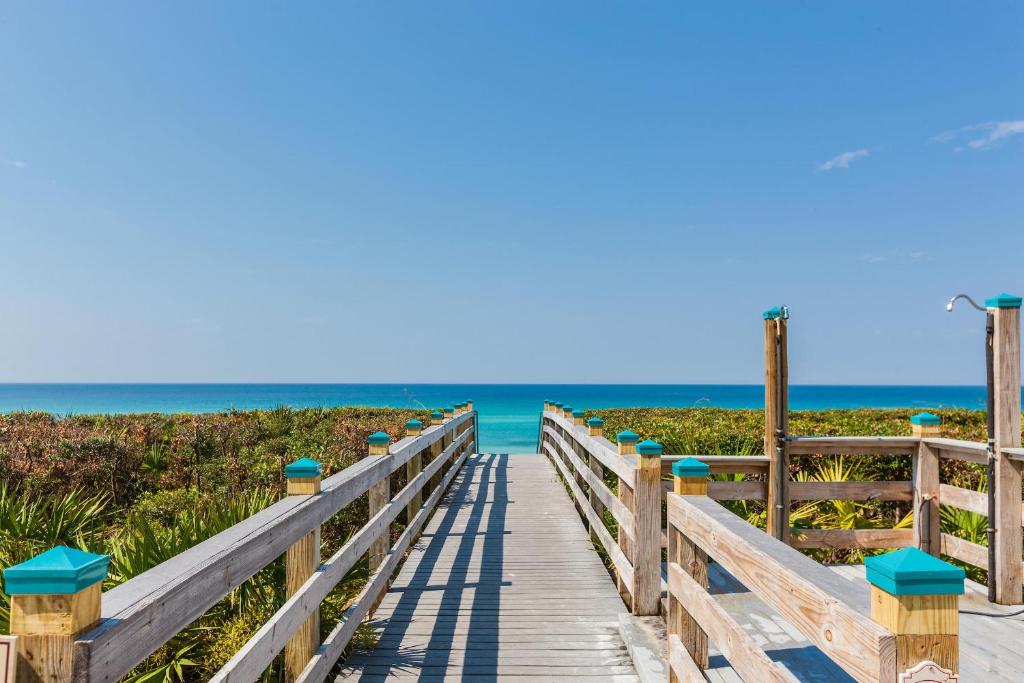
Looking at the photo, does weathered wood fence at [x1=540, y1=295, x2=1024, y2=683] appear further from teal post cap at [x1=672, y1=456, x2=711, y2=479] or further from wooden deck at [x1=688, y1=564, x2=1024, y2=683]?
wooden deck at [x1=688, y1=564, x2=1024, y2=683]

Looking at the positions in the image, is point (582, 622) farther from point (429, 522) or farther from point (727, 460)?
point (429, 522)

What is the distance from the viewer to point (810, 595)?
174 cm

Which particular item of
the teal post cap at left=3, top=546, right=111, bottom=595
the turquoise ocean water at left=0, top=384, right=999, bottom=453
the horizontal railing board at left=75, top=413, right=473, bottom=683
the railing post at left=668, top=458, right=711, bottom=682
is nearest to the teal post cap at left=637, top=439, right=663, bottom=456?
the railing post at left=668, top=458, right=711, bottom=682

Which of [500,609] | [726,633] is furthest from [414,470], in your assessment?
[726,633]

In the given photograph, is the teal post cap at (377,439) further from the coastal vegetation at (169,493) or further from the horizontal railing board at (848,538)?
the horizontal railing board at (848,538)

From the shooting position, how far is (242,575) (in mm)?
2242

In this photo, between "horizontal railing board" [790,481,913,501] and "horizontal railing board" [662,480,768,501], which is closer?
"horizontal railing board" [662,480,768,501]

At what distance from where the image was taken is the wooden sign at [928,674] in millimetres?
1370

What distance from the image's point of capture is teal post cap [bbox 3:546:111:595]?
129 cm

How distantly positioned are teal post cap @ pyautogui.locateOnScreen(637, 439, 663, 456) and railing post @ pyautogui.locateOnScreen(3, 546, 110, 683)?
10.6ft

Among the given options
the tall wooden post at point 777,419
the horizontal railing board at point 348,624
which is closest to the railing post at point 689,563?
the horizontal railing board at point 348,624

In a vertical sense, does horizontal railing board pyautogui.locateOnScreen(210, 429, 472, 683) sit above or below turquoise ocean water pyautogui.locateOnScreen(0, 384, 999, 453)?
Answer: above

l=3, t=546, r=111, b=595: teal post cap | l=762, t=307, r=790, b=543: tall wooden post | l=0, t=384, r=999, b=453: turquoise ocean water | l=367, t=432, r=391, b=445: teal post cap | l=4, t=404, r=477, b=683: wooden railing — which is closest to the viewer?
l=3, t=546, r=111, b=595: teal post cap

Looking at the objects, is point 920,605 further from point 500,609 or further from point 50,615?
point 500,609
